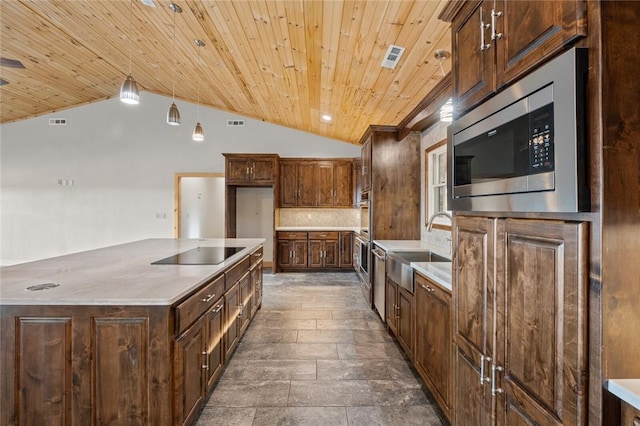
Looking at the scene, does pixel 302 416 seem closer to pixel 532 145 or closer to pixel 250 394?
pixel 250 394

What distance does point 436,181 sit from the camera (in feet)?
11.5

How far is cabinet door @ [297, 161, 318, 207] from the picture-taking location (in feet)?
20.8

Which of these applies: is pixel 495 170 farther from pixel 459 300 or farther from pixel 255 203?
pixel 255 203

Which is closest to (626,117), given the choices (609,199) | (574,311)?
(609,199)

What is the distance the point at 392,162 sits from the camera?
3807 millimetres

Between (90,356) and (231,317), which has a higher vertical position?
Result: (90,356)

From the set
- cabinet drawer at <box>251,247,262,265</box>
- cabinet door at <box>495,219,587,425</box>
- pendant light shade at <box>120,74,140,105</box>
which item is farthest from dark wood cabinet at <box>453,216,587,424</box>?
pendant light shade at <box>120,74,140,105</box>

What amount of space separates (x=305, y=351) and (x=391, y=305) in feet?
3.16

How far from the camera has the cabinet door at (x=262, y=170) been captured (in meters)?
5.98

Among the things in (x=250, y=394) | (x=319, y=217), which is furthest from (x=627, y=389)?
(x=319, y=217)

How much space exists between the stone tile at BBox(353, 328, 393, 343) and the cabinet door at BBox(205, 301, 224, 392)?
1.41 metres

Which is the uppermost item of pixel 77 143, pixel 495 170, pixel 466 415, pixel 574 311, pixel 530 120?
pixel 77 143

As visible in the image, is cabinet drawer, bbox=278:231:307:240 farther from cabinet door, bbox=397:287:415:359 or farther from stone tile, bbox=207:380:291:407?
stone tile, bbox=207:380:291:407

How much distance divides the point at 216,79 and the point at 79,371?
4.42 m
